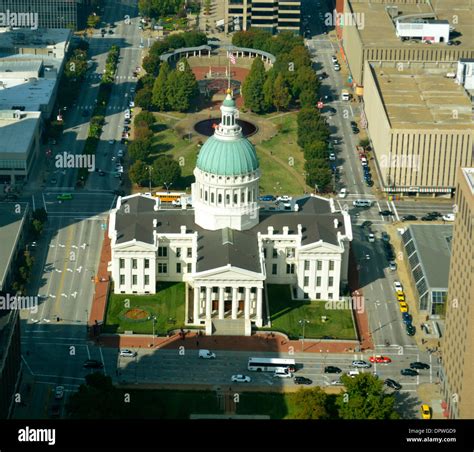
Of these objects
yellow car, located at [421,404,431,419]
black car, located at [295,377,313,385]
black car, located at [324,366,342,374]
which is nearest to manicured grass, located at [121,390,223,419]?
black car, located at [295,377,313,385]

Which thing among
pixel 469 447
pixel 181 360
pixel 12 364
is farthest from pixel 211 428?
pixel 181 360

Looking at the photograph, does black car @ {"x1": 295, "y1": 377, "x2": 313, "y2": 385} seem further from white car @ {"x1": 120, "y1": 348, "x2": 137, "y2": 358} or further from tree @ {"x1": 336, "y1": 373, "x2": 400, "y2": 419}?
white car @ {"x1": 120, "y1": 348, "x2": 137, "y2": 358}

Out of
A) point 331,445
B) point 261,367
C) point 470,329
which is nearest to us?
point 331,445

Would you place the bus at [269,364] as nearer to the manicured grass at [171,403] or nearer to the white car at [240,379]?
the white car at [240,379]

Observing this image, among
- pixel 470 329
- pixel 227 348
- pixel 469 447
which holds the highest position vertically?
pixel 469 447

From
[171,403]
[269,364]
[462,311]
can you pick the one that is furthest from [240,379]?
[462,311]

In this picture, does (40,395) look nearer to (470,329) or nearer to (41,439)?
(470,329)

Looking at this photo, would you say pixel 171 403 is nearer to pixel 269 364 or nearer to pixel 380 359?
pixel 269 364
